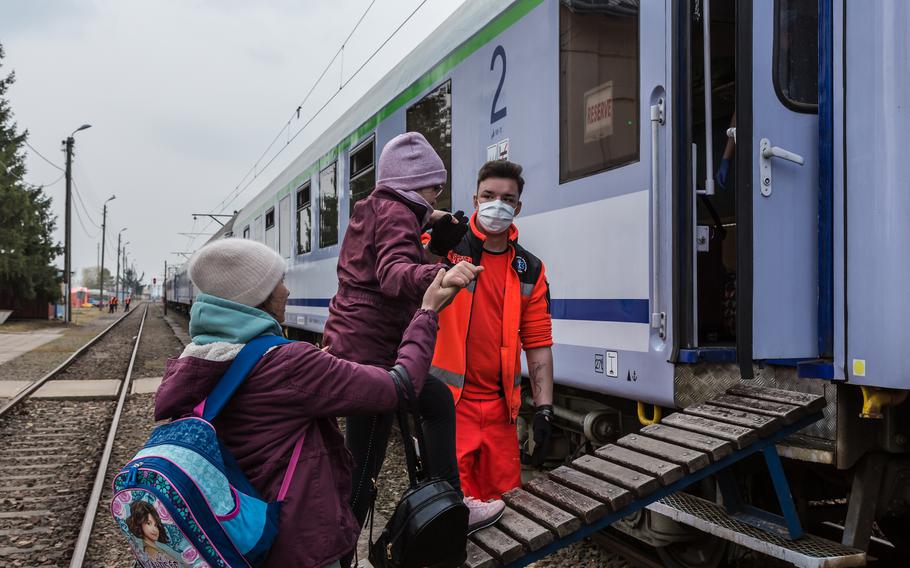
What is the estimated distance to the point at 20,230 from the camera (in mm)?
28391

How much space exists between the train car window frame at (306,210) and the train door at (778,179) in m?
6.85

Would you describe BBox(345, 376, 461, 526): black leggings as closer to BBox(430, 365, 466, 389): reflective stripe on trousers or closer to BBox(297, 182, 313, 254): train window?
BBox(430, 365, 466, 389): reflective stripe on trousers

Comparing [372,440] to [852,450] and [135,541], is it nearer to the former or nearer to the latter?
[135,541]

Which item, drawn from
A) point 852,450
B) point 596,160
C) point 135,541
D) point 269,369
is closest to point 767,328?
point 852,450

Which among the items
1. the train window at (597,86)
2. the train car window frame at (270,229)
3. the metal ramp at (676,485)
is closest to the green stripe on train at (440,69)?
the train window at (597,86)

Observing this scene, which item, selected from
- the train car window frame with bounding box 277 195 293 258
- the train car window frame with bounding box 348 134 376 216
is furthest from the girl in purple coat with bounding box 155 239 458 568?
the train car window frame with bounding box 277 195 293 258

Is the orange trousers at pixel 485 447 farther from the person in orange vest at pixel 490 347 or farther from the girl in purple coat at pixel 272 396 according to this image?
the girl in purple coat at pixel 272 396

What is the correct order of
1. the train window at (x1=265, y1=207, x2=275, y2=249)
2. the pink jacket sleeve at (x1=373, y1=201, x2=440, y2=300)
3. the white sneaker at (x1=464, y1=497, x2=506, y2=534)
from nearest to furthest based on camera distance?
1. the pink jacket sleeve at (x1=373, y1=201, x2=440, y2=300)
2. the white sneaker at (x1=464, y1=497, x2=506, y2=534)
3. the train window at (x1=265, y1=207, x2=275, y2=249)

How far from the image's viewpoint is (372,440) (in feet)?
8.71

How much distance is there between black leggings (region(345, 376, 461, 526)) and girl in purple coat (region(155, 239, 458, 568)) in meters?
0.44

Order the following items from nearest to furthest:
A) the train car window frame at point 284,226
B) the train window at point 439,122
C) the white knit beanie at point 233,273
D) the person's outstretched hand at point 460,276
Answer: the white knit beanie at point 233,273 < the person's outstretched hand at point 460,276 < the train window at point 439,122 < the train car window frame at point 284,226

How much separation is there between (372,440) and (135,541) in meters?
1.01

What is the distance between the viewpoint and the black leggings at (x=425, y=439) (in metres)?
2.48

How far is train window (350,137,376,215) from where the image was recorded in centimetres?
683
